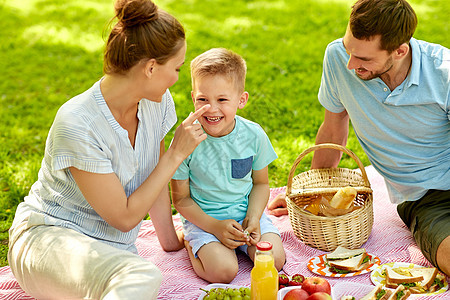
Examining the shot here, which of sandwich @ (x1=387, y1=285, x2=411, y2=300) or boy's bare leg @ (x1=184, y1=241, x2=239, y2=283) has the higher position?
sandwich @ (x1=387, y1=285, x2=411, y2=300)

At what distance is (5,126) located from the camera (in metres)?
5.20

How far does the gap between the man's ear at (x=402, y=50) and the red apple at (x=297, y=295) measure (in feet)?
4.66

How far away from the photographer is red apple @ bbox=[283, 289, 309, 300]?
2330 mm

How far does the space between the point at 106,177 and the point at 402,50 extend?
1.71 metres

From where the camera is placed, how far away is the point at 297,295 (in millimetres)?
2334

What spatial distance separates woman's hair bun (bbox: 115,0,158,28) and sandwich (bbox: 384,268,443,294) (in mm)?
1765

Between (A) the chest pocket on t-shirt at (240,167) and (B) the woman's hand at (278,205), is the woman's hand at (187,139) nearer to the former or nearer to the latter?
(A) the chest pocket on t-shirt at (240,167)

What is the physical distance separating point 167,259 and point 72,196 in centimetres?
81

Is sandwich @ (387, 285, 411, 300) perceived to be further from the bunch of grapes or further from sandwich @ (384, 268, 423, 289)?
the bunch of grapes

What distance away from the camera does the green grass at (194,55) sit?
15.6 ft

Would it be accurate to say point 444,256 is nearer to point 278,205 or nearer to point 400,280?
point 400,280

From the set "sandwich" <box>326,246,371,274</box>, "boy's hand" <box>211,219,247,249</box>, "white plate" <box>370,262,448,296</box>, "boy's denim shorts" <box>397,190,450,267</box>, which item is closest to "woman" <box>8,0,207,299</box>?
"boy's hand" <box>211,219,247,249</box>

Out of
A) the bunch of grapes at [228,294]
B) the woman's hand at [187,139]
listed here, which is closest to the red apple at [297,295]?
the bunch of grapes at [228,294]

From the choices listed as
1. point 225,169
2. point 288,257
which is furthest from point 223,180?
point 288,257
